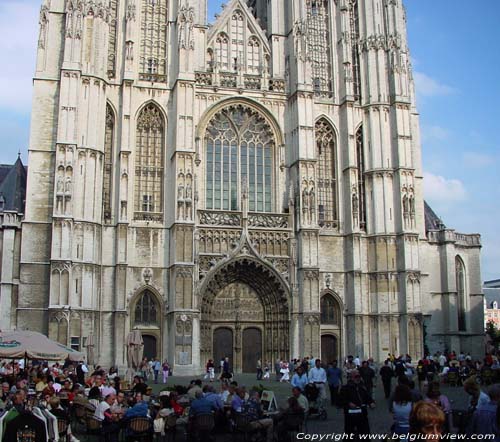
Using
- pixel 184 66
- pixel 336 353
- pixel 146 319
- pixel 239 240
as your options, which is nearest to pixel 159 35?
pixel 184 66

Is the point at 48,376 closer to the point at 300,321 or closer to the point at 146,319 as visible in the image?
the point at 146,319

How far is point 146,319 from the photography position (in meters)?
30.8

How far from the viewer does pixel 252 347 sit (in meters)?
32.7

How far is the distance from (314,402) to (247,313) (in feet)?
53.3

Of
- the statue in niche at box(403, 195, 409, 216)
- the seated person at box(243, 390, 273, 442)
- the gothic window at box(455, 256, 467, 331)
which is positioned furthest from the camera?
the gothic window at box(455, 256, 467, 331)

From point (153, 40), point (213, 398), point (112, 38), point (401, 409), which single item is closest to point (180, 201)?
point (153, 40)

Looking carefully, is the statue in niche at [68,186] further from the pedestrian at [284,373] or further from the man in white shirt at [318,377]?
the man in white shirt at [318,377]

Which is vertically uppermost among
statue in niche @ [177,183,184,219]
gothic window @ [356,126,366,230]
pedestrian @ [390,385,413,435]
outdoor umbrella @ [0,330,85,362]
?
gothic window @ [356,126,366,230]

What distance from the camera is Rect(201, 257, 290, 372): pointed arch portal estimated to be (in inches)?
1248

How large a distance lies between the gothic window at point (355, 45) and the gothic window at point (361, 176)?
93.1 inches

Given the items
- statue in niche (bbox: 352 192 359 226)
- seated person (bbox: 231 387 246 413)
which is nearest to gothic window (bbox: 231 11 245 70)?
statue in niche (bbox: 352 192 359 226)

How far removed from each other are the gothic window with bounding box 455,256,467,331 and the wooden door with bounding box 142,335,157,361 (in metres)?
17.5

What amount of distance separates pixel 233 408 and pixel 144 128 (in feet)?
69.1

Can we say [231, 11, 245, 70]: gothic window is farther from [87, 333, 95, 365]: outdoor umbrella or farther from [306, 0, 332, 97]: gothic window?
[87, 333, 95, 365]: outdoor umbrella
